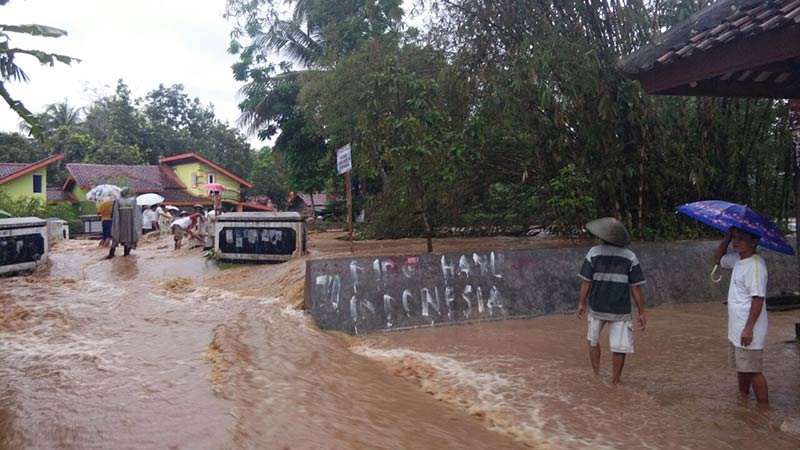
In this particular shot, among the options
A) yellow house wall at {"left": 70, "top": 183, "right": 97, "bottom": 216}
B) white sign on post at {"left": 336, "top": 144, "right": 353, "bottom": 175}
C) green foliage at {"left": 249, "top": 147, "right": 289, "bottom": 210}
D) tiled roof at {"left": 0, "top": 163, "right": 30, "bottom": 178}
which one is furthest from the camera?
green foliage at {"left": 249, "top": 147, "right": 289, "bottom": 210}

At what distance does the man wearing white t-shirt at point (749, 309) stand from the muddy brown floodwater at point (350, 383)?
365mm

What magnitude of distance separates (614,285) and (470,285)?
319 centimetres

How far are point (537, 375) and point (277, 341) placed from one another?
9.87 ft

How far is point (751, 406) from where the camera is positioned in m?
5.28

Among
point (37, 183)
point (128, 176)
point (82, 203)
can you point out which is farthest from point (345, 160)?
point (128, 176)

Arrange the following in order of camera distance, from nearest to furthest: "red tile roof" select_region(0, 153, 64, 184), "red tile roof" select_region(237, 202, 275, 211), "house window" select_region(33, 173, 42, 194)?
"red tile roof" select_region(0, 153, 64, 184) < "house window" select_region(33, 173, 42, 194) < "red tile roof" select_region(237, 202, 275, 211)

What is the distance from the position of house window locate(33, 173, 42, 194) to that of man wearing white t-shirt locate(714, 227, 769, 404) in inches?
1519

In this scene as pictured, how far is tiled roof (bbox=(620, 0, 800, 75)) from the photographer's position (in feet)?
14.9

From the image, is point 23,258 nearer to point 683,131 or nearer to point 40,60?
point 40,60

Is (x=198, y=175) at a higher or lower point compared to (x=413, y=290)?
higher

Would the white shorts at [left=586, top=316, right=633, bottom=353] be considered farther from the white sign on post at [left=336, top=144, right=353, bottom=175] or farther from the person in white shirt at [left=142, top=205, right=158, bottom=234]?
the person in white shirt at [left=142, top=205, right=158, bottom=234]

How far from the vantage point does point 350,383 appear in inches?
232

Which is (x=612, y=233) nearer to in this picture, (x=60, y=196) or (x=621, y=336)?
(x=621, y=336)

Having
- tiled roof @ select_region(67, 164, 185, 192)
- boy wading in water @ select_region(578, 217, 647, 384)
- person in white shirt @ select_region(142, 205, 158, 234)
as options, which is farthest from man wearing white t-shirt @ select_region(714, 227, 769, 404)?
tiled roof @ select_region(67, 164, 185, 192)
